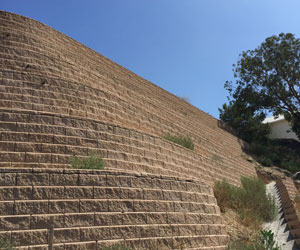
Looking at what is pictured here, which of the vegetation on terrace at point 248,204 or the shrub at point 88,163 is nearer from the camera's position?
the shrub at point 88,163

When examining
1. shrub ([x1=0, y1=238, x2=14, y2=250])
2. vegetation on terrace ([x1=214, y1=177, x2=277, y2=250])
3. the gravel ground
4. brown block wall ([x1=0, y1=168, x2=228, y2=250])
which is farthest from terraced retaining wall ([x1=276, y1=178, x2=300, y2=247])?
shrub ([x1=0, y1=238, x2=14, y2=250])

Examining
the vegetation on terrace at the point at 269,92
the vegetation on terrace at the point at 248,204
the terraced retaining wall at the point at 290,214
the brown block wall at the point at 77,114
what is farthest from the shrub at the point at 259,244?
the vegetation on terrace at the point at 269,92

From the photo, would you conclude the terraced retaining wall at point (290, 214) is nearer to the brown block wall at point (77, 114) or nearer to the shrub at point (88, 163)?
the brown block wall at point (77, 114)

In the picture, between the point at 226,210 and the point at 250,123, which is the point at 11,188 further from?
the point at 250,123

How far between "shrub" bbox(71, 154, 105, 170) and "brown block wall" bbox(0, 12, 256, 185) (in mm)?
234

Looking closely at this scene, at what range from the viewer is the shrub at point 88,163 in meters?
7.39

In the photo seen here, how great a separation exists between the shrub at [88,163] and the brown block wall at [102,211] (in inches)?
29.9

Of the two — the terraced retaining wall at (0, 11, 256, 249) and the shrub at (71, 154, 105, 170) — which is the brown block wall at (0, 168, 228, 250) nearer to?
the terraced retaining wall at (0, 11, 256, 249)

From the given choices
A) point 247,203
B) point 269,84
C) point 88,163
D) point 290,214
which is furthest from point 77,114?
point 269,84

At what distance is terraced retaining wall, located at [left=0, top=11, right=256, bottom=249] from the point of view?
5.79 m

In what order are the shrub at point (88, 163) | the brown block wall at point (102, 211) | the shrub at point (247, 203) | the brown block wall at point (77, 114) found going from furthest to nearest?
the shrub at point (247, 203) < the brown block wall at point (77, 114) < the shrub at point (88, 163) < the brown block wall at point (102, 211)

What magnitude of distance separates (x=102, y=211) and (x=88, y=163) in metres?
1.47

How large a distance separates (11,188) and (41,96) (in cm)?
409

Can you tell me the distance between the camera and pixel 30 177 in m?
5.93
